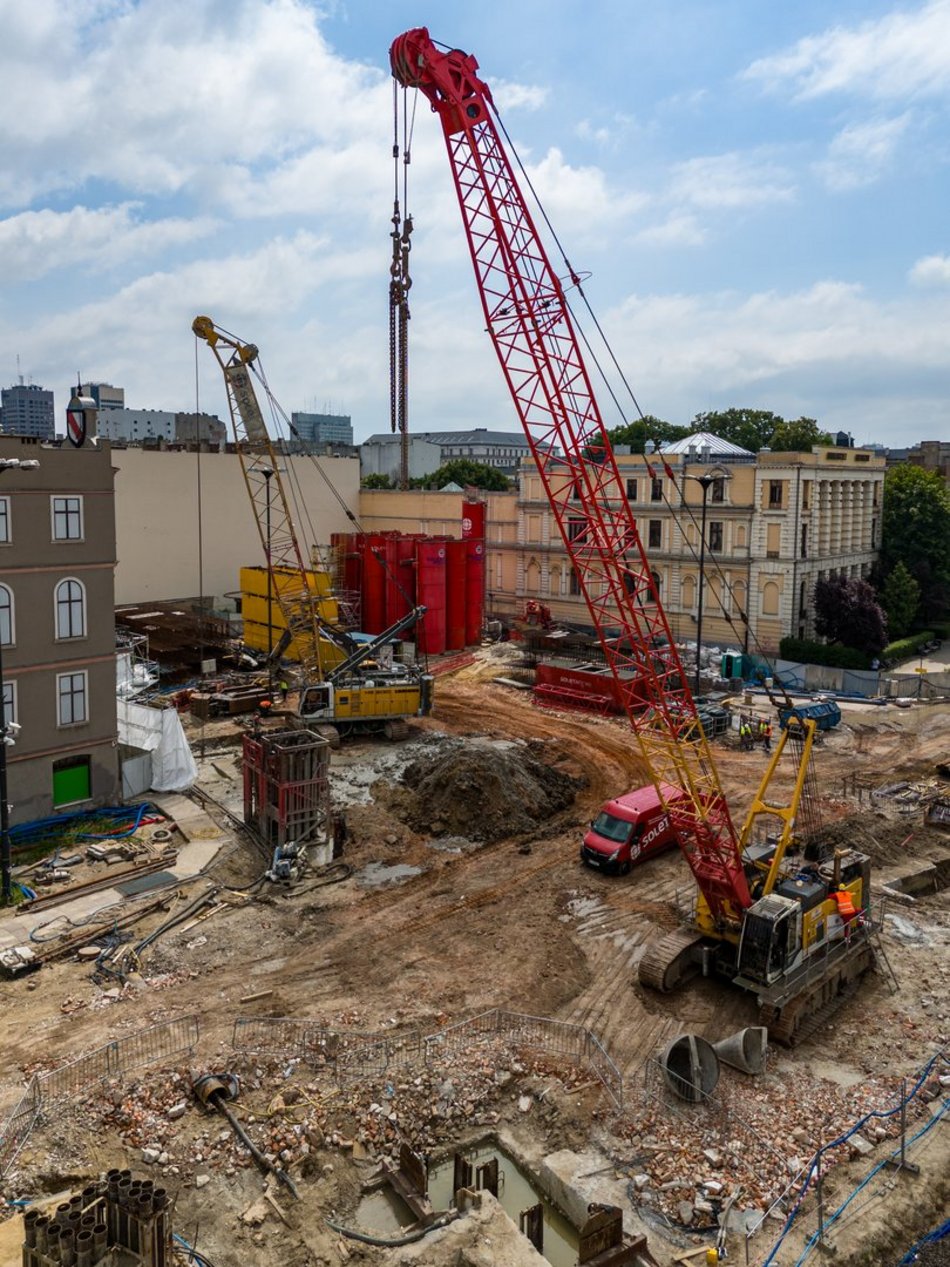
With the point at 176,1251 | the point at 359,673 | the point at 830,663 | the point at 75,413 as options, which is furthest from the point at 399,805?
the point at 830,663

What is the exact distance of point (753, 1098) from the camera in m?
16.8

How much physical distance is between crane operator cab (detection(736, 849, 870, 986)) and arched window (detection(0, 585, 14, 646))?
20009mm

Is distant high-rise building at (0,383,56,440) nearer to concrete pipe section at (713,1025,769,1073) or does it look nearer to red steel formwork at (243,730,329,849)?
red steel formwork at (243,730,329,849)

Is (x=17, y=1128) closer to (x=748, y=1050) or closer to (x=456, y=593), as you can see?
(x=748, y=1050)

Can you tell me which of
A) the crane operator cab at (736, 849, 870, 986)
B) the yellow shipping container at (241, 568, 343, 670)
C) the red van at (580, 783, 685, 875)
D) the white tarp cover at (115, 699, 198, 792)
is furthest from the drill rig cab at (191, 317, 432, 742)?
the crane operator cab at (736, 849, 870, 986)

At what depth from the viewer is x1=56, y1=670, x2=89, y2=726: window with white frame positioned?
2800 centimetres

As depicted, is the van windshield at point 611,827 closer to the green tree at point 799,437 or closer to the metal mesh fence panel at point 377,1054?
the metal mesh fence panel at point 377,1054

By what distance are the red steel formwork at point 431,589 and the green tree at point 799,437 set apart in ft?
131

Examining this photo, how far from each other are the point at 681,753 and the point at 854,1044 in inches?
254

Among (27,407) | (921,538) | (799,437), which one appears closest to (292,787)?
(921,538)

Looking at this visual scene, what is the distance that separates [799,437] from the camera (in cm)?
8462

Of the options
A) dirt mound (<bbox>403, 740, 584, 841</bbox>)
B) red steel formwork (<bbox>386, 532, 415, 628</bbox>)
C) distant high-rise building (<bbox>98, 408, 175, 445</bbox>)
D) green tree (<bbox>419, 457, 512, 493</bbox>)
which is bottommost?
dirt mound (<bbox>403, 740, 584, 841</bbox>)

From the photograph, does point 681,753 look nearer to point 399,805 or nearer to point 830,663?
point 399,805

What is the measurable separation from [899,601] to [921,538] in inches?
244
